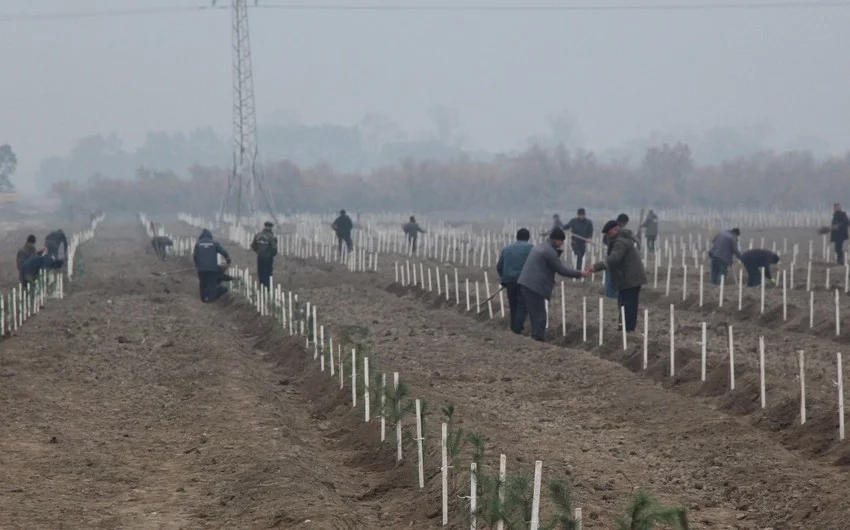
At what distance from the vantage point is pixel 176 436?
12.6m

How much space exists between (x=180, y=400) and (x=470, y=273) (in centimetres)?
1848

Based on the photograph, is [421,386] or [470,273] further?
[470,273]

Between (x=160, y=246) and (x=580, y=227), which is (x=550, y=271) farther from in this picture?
(x=160, y=246)

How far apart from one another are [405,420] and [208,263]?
49.1 ft

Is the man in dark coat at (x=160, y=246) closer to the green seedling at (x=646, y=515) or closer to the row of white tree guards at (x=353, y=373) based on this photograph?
the row of white tree guards at (x=353, y=373)

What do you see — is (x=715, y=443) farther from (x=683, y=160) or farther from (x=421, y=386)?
(x=683, y=160)

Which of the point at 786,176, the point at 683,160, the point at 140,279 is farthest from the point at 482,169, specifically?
the point at 140,279

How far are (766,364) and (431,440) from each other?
5837 millimetres

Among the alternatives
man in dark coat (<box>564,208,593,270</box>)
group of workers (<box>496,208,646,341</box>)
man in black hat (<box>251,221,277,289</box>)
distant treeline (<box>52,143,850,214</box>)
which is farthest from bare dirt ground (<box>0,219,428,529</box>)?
distant treeline (<box>52,143,850,214</box>)

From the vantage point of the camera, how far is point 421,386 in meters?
14.4

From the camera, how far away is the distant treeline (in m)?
114

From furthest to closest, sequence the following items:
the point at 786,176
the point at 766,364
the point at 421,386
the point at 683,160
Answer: the point at 683,160 → the point at 786,176 → the point at 766,364 → the point at 421,386

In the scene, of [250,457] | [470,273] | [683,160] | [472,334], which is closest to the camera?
[250,457]

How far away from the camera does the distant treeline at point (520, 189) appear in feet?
375
